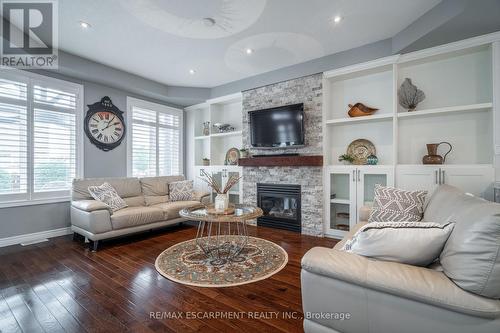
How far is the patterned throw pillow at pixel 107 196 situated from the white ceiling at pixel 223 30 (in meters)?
2.15

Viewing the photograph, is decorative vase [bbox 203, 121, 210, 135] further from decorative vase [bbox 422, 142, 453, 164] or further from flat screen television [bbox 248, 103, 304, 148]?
decorative vase [bbox 422, 142, 453, 164]

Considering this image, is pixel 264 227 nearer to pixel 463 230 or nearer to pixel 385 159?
pixel 385 159

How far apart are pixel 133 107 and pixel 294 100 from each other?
3.40 metres

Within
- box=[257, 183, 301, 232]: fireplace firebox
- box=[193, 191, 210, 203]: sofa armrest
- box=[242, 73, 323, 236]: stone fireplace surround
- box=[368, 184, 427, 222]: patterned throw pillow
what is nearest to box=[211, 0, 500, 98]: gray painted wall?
box=[242, 73, 323, 236]: stone fireplace surround

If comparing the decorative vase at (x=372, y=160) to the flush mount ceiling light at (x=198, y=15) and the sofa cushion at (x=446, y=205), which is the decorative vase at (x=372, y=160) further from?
the flush mount ceiling light at (x=198, y=15)

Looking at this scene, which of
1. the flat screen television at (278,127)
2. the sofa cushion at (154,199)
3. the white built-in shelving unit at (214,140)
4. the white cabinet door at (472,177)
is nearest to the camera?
the white cabinet door at (472,177)

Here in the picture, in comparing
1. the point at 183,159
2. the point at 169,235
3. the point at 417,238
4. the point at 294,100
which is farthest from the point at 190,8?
the point at 183,159

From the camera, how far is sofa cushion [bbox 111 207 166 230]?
3.33m

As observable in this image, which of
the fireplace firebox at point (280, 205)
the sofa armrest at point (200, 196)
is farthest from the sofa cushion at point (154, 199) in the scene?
the fireplace firebox at point (280, 205)

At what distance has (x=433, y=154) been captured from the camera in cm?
306

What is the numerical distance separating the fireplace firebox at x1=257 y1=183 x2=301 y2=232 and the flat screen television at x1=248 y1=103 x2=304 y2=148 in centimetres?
80

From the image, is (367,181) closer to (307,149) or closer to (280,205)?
(307,149)

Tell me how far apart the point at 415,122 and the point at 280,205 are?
2.54 m

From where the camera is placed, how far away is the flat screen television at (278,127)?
397cm
